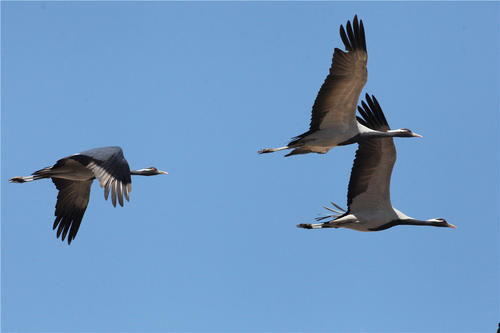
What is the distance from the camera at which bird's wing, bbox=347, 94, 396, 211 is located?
19125 millimetres

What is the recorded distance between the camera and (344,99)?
62.1 ft

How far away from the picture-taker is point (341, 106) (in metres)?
19.1

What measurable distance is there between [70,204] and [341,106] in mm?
6818

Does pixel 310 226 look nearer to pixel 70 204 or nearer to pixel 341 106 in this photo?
pixel 341 106

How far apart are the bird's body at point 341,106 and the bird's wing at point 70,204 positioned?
4471 millimetres

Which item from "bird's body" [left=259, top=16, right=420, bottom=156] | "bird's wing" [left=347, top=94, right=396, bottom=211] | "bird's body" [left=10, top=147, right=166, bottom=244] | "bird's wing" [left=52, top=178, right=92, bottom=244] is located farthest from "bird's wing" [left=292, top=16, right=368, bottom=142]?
"bird's wing" [left=52, top=178, right=92, bottom=244]

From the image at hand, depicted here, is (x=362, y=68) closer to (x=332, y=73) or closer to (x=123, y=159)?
(x=332, y=73)

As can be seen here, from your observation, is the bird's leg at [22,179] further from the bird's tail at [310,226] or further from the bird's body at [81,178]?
the bird's tail at [310,226]

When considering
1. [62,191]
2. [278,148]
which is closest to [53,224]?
[62,191]

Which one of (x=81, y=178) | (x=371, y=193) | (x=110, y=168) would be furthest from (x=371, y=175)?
(x=81, y=178)

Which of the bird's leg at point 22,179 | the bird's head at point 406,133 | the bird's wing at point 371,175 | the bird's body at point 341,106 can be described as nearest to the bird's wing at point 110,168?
the bird's leg at point 22,179

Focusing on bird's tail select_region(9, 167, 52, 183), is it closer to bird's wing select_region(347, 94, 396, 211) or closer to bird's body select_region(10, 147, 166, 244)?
bird's body select_region(10, 147, 166, 244)

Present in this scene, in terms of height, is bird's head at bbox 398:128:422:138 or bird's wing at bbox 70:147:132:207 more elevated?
bird's head at bbox 398:128:422:138

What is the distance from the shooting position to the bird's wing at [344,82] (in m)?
18.4
